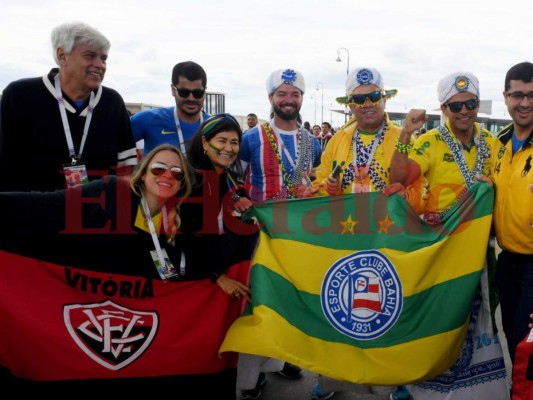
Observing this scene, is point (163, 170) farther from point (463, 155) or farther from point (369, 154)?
point (463, 155)

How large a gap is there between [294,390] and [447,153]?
2067 mm

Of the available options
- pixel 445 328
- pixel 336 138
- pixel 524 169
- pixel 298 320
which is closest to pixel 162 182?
pixel 298 320

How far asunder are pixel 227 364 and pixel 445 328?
1.36 metres

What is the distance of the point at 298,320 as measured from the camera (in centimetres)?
315

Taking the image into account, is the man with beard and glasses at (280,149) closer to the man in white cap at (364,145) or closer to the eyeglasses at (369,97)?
the man in white cap at (364,145)

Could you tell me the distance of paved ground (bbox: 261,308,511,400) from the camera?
3.81m

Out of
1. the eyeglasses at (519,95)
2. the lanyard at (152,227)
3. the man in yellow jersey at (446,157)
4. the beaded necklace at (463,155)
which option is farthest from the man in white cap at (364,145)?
the lanyard at (152,227)

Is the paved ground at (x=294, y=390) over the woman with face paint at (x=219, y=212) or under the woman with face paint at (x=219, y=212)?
under

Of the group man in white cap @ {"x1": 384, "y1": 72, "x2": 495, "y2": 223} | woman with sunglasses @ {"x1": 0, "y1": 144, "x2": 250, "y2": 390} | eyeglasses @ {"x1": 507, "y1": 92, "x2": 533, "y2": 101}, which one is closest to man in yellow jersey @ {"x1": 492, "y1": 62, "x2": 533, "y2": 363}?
eyeglasses @ {"x1": 507, "y1": 92, "x2": 533, "y2": 101}

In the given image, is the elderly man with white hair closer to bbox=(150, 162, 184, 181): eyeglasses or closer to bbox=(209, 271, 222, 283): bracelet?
bbox=(150, 162, 184, 181): eyeglasses

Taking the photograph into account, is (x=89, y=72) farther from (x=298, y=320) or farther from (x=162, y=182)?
(x=298, y=320)

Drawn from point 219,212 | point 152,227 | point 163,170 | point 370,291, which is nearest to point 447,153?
point 370,291

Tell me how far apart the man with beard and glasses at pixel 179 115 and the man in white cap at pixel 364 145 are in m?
1.25

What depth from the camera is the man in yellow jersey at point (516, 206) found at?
2.98 m
